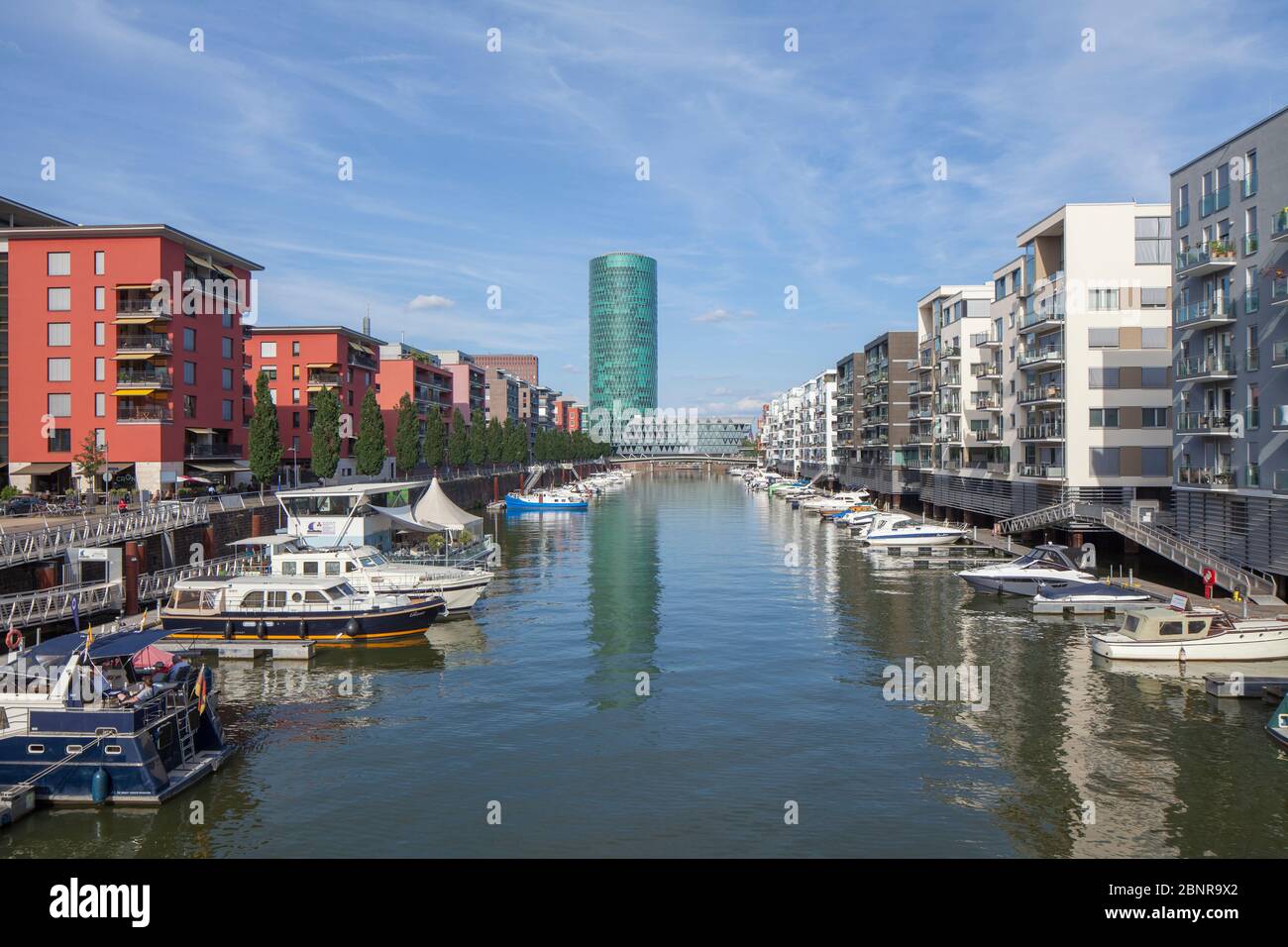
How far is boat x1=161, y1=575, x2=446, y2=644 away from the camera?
1646 inches

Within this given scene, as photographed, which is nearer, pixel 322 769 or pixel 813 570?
pixel 322 769

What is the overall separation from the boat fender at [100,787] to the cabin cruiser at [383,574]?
67.7ft

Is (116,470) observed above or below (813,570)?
above

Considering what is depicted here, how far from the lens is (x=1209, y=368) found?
1991 inches

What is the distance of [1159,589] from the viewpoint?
169 feet

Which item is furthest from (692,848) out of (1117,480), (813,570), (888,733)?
(1117,480)

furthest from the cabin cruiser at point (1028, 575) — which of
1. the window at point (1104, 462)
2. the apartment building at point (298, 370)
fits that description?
the apartment building at point (298, 370)

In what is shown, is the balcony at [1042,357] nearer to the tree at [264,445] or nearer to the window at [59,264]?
the tree at [264,445]

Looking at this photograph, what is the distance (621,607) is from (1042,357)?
3927 cm

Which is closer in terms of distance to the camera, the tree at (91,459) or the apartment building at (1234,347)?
the apartment building at (1234,347)

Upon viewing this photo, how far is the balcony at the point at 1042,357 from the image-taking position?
229ft
